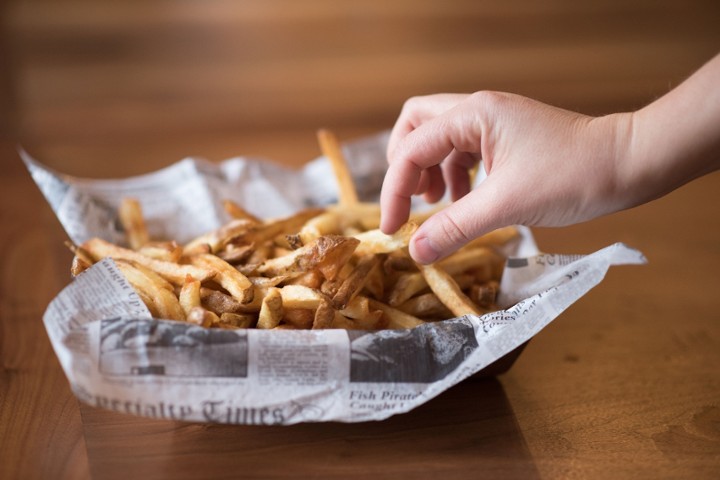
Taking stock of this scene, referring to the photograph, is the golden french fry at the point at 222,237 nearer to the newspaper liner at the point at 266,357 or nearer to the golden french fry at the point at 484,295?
the newspaper liner at the point at 266,357

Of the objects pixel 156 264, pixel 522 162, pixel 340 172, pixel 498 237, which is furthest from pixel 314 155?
pixel 522 162

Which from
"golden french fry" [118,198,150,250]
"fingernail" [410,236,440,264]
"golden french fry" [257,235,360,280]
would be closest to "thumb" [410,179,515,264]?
"fingernail" [410,236,440,264]

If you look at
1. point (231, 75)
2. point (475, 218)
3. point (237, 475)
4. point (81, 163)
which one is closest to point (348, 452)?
point (237, 475)

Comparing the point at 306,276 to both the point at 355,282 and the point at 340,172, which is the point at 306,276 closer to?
the point at 355,282

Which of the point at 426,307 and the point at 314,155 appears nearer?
the point at 426,307

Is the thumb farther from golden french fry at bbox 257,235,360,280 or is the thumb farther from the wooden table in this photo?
the wooden table

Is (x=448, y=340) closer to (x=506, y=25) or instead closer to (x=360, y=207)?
(x=360, y=207)

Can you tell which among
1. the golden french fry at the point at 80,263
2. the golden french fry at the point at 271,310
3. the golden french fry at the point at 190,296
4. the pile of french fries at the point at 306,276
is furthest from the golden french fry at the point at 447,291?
the golden french fry at the point at 80,263
